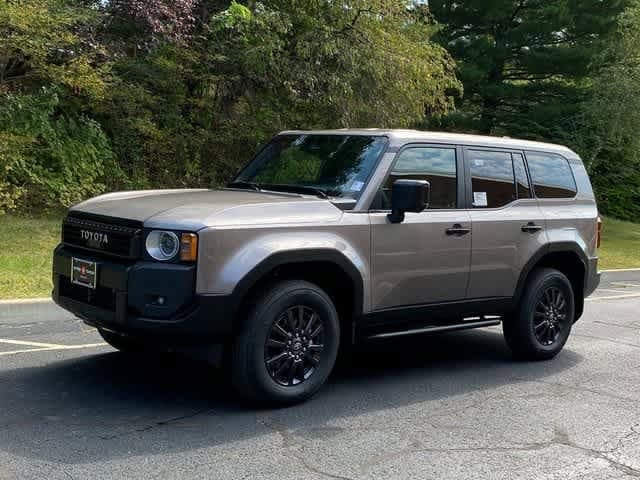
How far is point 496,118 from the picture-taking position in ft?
90.2

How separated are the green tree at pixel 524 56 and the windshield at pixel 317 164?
19.6 meters

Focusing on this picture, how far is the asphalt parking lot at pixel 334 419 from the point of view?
14.3 feet

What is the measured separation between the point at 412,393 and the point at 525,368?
150 centimetres

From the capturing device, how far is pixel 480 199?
21.5ft

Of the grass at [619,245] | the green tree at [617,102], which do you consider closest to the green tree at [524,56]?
the green tree at [617,102]

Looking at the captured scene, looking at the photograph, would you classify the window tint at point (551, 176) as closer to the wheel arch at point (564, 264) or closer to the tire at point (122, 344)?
the wheel arch at point (564, 264)

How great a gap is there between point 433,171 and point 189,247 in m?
2.33

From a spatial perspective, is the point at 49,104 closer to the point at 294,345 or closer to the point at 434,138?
the point at 434,138

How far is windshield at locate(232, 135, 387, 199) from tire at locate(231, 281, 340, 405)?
36.5 inches

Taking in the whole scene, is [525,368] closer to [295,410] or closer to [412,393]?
[412,393]

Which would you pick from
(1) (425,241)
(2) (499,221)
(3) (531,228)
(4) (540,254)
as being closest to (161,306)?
(1) (425,241)

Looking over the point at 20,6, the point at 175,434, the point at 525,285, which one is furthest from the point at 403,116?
the point at 175,434

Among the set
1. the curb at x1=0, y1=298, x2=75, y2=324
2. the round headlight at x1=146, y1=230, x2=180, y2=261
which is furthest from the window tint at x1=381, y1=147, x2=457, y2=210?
the curb at x1=0, y1=298, x2=75, y2=324

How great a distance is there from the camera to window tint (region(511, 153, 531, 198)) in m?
6.97
